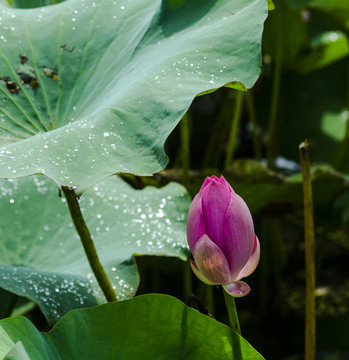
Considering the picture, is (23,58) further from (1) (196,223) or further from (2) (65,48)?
(1) (196,223)

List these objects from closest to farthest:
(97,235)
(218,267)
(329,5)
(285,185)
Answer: (218,267) → (97,235) → (285,185) → (329,5)

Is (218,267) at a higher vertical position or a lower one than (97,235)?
higher

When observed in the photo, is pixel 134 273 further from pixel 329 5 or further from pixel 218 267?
pixel 329 5

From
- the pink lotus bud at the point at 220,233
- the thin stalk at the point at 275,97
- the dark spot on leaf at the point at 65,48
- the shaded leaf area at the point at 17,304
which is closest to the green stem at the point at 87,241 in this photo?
the pink lotus bud at the point at 220,233

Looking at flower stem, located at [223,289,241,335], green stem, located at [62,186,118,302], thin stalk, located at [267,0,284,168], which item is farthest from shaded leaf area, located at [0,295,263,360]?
thin stalk, located at [267,0,284,168]

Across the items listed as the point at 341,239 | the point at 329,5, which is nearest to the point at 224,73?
the point at 329,5

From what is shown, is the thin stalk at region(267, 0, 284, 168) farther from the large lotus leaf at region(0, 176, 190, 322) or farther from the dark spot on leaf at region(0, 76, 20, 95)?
the dark spot on leaf at region(0, 76, 20, 95)
